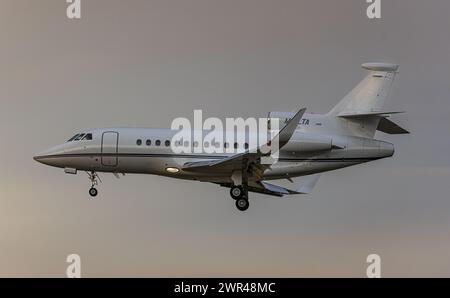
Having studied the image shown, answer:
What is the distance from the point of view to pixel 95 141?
130 feet

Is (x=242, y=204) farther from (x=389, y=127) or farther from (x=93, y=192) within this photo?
(x=389, y=127)

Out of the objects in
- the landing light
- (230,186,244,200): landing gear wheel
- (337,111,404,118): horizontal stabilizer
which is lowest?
(230,186,244,200): landing gear wheel

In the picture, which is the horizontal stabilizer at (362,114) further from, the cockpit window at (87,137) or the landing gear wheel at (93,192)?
the landing gear wheel at (93,192)

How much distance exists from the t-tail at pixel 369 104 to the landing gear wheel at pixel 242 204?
558 cm

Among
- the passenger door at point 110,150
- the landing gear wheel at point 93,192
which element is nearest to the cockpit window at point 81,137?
the passenger door at point 110,150

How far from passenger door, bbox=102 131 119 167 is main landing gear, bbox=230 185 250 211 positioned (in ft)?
17.3

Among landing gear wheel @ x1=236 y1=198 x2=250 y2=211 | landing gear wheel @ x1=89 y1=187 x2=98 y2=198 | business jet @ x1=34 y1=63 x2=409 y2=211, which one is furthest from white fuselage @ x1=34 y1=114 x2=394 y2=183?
landing gear wheel @ x1=236 y1=198 x2=250 y2=211

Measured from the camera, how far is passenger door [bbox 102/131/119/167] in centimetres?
3931

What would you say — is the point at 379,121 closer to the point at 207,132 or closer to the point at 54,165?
the point at 207,132

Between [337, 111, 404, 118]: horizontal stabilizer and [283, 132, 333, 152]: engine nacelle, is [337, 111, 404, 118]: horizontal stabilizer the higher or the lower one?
the higher one

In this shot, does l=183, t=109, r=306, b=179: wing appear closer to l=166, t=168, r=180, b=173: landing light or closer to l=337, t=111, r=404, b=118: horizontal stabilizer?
l=166, t=168, r=180, b=173: landing light

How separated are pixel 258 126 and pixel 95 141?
704 cm

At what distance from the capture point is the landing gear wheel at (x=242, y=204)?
1516 inches

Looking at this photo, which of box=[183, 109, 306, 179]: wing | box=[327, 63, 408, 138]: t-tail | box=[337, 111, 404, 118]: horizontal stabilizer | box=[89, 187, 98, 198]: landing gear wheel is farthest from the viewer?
box=[327, 63, 408, 138]: t-tail
